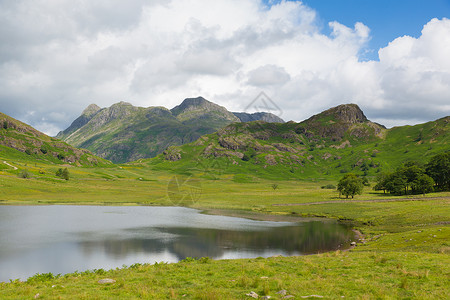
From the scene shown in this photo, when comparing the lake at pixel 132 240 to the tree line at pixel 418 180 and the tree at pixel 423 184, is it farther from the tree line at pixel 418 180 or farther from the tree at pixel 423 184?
the tree at pixel 423 184

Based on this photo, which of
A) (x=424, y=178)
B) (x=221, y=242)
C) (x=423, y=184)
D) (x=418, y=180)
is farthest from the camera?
(x=418, y=180)

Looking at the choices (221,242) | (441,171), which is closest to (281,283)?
(221,242)

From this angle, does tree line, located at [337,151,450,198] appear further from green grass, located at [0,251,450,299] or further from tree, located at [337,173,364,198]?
green grass, located at [0,251,450,299]

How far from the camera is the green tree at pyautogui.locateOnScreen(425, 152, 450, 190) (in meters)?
118

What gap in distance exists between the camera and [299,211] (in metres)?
102

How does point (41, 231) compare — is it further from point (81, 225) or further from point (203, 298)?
point (203, 298)

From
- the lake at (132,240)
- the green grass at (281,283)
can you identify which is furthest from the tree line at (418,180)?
the green grass at (281,283)

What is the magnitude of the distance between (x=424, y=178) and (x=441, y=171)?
9734mm

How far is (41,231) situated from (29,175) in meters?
123

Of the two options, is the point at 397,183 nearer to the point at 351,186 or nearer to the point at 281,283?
the point at 351,186

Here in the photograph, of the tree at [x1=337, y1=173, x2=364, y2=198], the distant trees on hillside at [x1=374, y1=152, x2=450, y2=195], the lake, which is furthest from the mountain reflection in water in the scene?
the distant trees on hillside at [x1=374, y1=152, x2=450, y2=195]

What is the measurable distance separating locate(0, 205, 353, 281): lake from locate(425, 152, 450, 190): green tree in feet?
245

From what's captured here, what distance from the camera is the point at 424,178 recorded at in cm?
11756

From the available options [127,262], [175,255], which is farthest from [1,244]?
[175,255]
